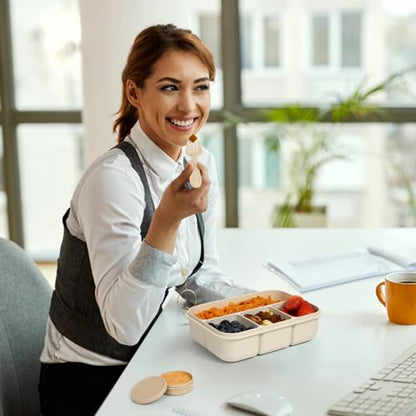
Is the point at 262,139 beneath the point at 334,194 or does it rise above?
above

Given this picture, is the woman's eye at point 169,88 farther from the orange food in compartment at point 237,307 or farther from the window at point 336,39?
the window at point 336,39

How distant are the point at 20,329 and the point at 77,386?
0.18m

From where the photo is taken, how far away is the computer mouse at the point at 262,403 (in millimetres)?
1026

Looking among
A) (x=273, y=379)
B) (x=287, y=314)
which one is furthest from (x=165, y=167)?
(x=273, y=379)

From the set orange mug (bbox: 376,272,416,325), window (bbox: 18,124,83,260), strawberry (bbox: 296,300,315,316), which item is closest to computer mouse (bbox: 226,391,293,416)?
strawberry (bbox: 296,300,315,316)

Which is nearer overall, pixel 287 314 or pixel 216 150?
pixel 287 314

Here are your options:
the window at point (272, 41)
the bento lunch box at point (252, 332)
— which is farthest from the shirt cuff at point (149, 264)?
the window at point (272, 41)

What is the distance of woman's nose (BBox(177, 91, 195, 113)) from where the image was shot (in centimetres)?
146

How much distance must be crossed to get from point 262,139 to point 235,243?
176cm

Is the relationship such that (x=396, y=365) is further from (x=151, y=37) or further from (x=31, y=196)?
(x=31, y=196)

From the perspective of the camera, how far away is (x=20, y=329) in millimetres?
1508

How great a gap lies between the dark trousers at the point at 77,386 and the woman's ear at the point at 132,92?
56cm

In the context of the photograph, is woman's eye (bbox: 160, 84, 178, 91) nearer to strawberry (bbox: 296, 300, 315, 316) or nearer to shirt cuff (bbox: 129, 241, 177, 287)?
shirt cuff (bbox: 129, 241, 177, 287)

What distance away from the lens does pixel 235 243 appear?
6.55 ft
